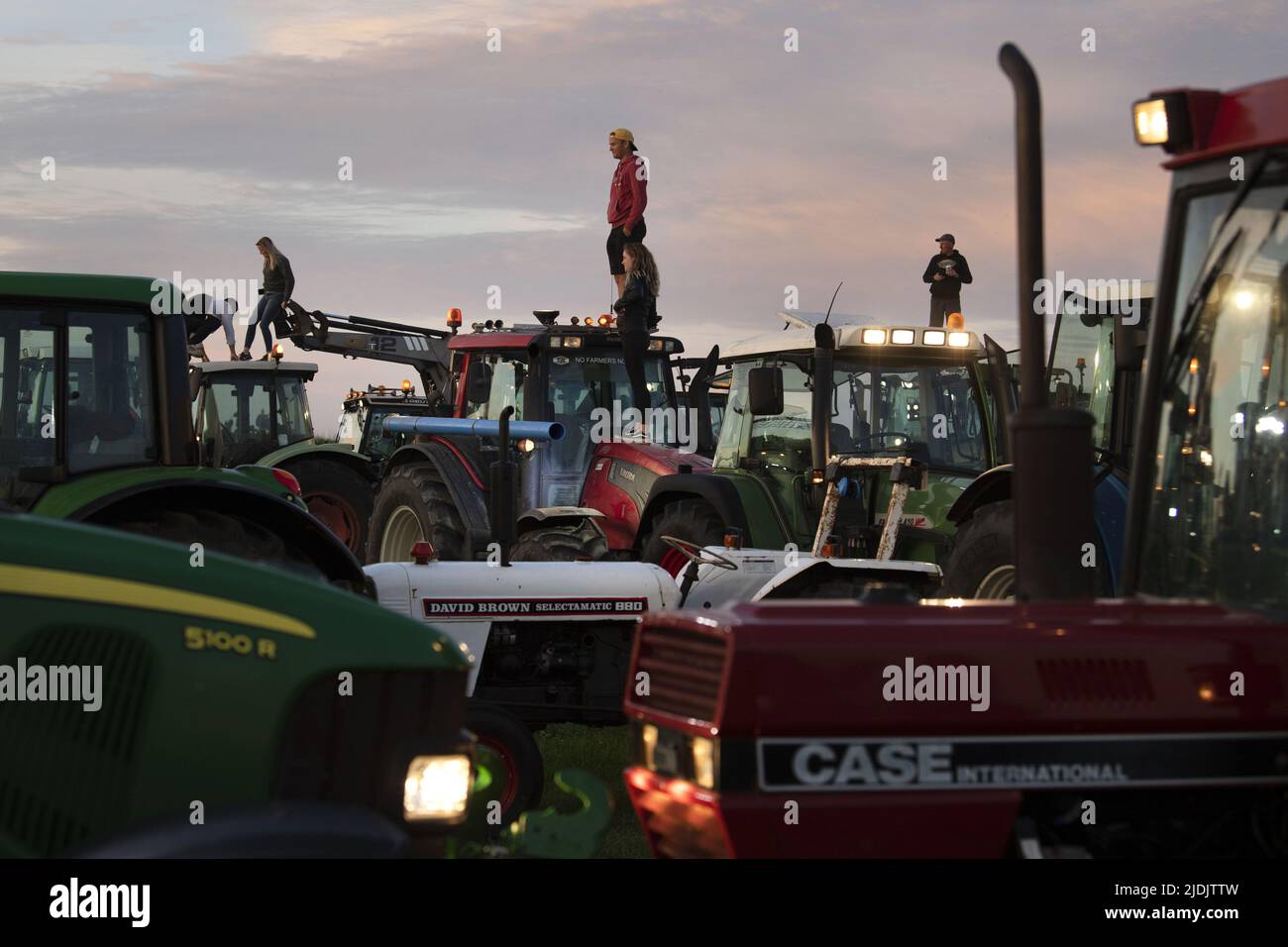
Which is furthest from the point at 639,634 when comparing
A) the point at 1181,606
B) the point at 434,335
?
the point at 434,335

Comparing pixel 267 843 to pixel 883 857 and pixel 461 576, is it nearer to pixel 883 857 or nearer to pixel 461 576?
pixel 883 857

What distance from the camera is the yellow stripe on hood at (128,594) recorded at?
3.39 metres

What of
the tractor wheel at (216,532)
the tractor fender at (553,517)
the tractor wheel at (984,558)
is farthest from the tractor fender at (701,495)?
the tractor wheel at (216,532)

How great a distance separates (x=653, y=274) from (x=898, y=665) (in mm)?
9237

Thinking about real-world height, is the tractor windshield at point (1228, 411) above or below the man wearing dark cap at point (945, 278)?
below

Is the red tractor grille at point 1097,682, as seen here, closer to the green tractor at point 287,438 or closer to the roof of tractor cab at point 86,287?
the roof of tractor cab at point 86,287

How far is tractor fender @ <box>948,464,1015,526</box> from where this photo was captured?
861 cm

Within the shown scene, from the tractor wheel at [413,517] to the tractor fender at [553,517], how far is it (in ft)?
3.97

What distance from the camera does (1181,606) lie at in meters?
3.88

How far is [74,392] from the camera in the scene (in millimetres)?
7348

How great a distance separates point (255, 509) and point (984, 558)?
338cm

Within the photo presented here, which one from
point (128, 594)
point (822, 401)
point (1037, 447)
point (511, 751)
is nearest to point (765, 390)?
point (822, 401)

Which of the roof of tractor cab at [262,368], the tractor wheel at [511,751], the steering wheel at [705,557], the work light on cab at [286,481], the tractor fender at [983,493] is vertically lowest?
the tractor wheel at [511,751]

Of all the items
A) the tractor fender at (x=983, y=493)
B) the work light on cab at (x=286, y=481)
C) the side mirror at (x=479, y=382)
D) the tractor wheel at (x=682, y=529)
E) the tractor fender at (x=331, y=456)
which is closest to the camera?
the work light on cab at (x=286, y=481)
